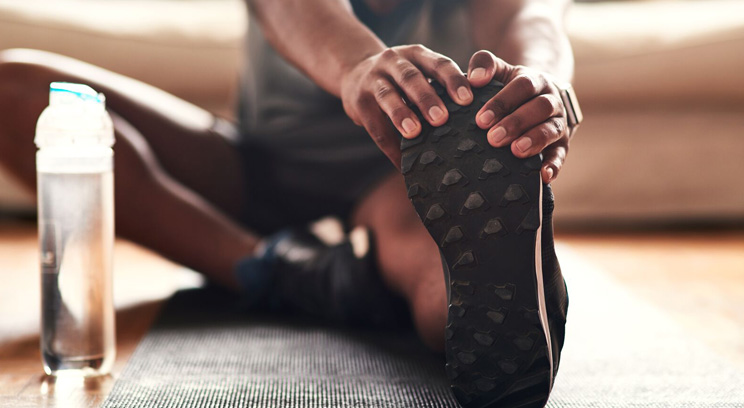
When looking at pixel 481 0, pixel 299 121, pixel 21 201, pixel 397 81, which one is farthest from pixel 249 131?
pixel 21 201

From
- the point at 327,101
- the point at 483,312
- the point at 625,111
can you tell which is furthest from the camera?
the point at 625,111

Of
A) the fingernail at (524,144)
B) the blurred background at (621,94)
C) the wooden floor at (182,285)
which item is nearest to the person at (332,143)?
the fingernail at (524,144)

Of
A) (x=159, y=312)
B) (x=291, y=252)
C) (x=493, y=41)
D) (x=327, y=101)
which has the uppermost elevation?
(x=493, y=41)

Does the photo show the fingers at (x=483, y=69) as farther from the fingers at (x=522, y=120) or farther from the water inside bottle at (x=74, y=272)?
the water inside bottle at (x=74, y=272)

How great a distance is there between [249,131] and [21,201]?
89cm

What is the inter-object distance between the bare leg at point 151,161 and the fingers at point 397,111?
441 mm

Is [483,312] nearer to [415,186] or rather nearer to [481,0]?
[415,186]

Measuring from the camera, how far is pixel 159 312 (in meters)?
0.93

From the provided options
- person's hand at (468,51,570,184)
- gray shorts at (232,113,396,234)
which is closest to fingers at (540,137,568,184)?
person's hand at (468,51,570,184)

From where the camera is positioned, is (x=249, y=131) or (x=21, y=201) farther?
(x=21, y=201)

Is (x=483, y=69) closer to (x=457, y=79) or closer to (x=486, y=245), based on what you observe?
(x=457, y=79)

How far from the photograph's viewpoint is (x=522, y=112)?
53 centimetres

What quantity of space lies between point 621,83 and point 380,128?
3.96 feet

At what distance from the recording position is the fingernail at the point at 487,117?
0.53m
